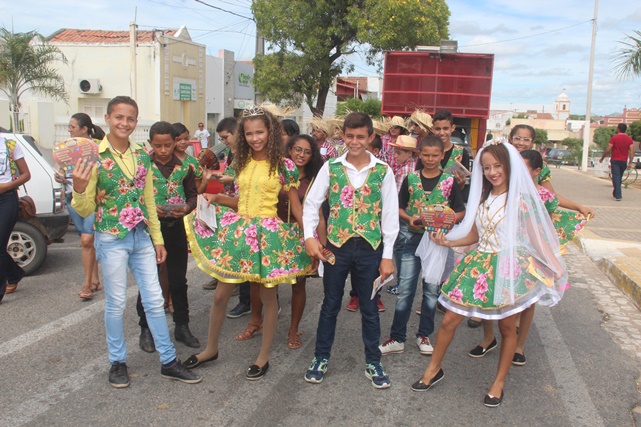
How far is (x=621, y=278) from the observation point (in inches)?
273

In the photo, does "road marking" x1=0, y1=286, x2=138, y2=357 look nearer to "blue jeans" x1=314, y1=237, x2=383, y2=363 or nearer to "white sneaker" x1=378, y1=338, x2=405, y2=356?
"blue jeans" x1=314, y1=237, x2=383, y2=363

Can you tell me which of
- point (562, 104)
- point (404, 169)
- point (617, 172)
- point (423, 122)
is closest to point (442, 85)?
point (617, 172)

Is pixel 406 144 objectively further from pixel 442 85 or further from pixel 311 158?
pixel 442 85

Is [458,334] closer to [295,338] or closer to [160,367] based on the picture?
[295,338]

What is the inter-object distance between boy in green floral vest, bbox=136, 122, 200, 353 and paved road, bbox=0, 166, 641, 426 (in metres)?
0.22

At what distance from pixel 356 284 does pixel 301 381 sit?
794 mm

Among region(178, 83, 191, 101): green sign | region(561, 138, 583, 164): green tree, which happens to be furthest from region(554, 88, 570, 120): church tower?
region(178, 83, 191, 101): green sign

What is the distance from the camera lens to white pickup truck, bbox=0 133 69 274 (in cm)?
674

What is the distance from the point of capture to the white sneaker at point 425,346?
466cm

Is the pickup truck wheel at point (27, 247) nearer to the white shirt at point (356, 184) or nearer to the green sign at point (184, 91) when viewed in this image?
the white shirt at point (356, 184)

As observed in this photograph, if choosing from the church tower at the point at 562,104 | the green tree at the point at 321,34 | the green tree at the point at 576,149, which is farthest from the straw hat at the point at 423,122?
the church tower at the point at 562,104

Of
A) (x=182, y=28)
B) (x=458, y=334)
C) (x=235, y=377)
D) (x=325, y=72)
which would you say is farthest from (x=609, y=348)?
(x=182, y=28)

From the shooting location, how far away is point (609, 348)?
496 centimetres

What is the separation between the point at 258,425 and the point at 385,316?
7.78ft
